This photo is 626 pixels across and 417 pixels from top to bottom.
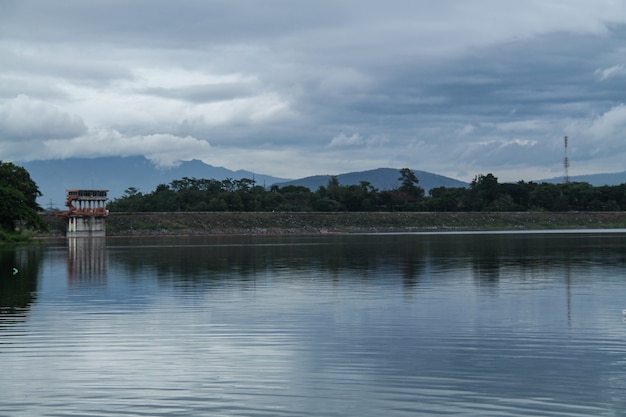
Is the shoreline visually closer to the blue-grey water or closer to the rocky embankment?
the rocky embankment

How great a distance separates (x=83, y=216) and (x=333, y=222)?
49.0 metres

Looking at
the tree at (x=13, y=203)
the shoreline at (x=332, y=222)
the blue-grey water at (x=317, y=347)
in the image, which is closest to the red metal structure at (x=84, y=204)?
the shoreline at (x=332, y=222)

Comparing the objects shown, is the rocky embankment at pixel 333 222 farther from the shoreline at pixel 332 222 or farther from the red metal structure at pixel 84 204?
the red metal structure at pixel 84 204

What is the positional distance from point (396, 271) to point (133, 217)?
10581 cm

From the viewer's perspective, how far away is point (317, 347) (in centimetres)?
1845

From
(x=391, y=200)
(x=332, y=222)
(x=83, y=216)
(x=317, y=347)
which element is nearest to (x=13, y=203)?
(x=83, y=216)

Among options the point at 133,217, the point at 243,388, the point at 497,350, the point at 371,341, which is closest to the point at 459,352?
the point at 497,350

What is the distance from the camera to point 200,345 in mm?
19016

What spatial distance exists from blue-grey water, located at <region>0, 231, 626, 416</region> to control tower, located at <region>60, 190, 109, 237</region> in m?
95.6

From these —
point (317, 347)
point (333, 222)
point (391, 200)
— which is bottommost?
point (317, 347)

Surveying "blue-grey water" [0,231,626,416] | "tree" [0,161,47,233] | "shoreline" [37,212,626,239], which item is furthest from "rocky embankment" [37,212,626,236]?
"blue-grey water" [0,231,626,416]

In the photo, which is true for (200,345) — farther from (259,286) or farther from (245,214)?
(245,214)

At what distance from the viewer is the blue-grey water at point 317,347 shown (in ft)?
44.1

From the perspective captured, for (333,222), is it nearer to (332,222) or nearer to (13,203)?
(332,222)
